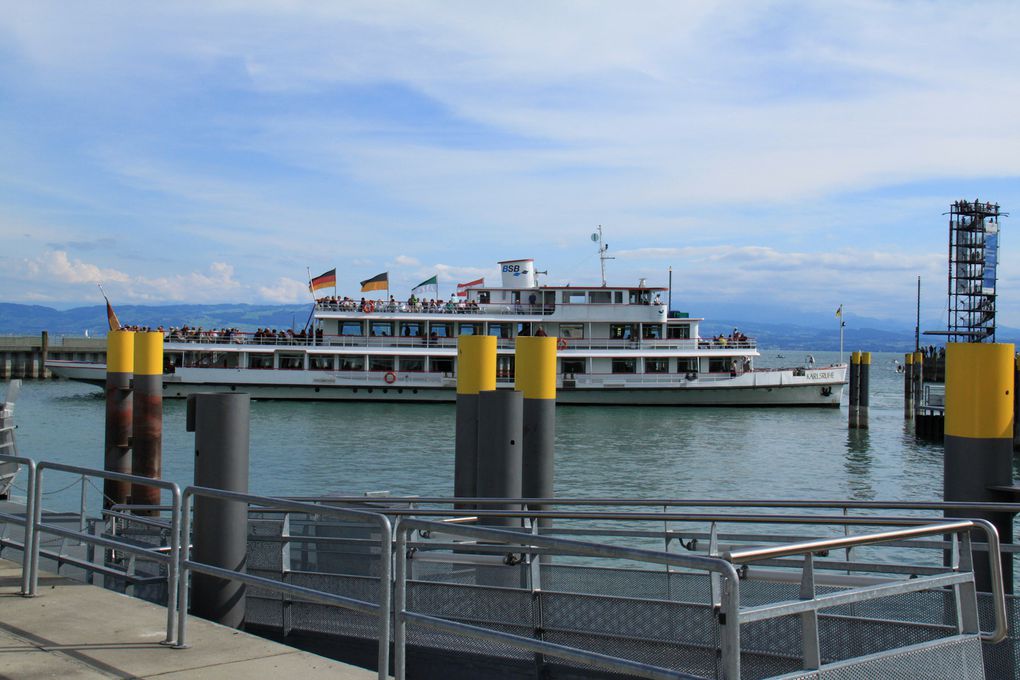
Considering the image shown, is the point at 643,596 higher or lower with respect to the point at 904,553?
higher

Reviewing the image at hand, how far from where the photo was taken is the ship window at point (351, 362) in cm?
4912

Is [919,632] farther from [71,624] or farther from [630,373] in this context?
[630,373]

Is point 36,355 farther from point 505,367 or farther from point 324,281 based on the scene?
point 505,367

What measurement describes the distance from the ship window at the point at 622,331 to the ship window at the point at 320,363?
1445 centimetres

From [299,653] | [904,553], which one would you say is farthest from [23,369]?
[299,653]

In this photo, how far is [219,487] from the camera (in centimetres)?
670

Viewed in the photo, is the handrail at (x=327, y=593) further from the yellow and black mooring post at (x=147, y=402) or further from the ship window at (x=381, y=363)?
the ship window at (x=381, y=363)

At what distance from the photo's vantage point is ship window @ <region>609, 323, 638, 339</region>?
4988 centimetres

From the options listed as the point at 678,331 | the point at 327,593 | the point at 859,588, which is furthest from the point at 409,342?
the point at 859,588

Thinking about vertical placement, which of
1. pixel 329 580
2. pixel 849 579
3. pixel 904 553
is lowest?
pixel 904 553

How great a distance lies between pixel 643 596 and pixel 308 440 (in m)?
27.2

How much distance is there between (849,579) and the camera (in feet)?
21.2

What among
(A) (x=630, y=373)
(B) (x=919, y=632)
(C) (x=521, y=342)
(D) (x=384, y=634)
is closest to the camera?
(D) (x=384, y=634)

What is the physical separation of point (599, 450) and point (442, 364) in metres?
→ 19.9
